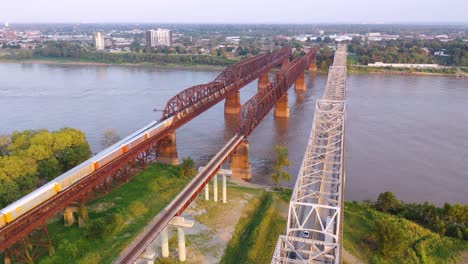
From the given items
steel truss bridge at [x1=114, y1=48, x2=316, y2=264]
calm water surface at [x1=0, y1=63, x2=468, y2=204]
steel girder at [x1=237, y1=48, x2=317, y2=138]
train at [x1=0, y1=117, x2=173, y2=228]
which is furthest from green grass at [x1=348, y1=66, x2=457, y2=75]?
train at [x1=0, y1=117, x2=173, y2=228]

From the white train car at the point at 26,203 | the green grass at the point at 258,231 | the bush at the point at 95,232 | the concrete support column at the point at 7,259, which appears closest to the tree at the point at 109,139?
the white train car at the point at 26,203

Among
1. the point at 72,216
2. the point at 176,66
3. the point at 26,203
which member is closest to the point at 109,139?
the point at 72,216

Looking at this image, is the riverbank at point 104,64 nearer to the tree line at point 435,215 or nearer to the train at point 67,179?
the train at point 67,179

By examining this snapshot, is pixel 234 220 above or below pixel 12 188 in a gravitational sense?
below

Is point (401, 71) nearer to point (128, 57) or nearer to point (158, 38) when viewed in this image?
point (128, 57)

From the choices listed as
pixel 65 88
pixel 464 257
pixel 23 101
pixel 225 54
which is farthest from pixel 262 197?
pixel 225 54

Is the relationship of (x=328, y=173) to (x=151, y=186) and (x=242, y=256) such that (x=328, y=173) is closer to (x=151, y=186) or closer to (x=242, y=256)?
(x=242, y=256)

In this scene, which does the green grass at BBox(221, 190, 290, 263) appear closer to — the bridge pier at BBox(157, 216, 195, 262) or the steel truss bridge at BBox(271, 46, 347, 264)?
the bridge pier at BBox(157, 216, 195, 262)
